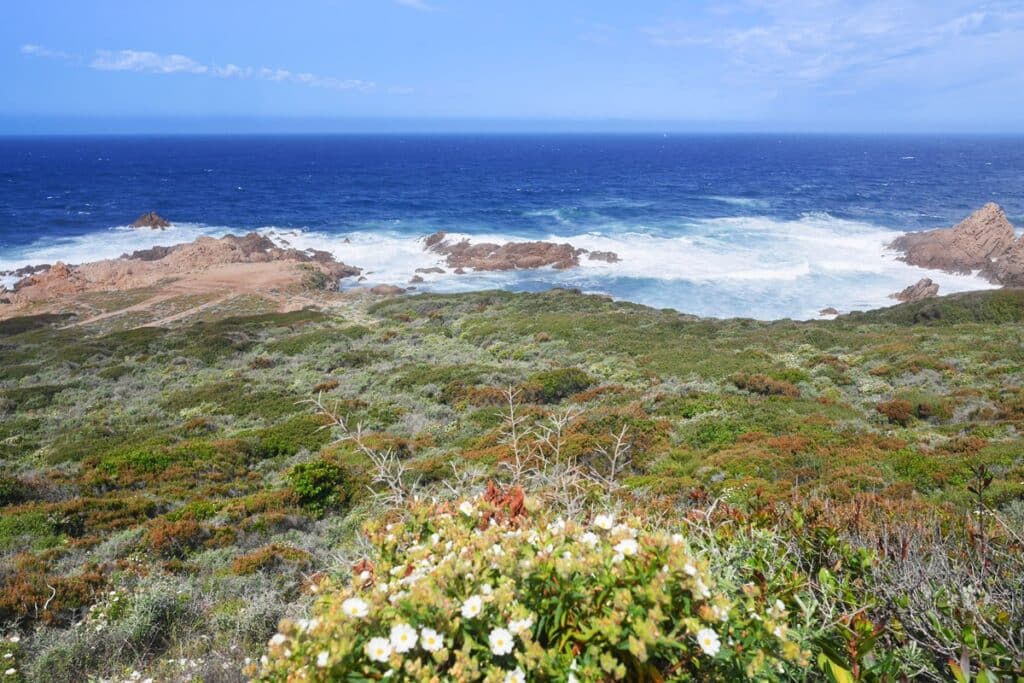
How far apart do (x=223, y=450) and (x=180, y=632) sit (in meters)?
7.45

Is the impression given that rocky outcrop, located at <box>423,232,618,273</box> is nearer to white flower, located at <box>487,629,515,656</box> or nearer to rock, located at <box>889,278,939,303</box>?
rock, located at <box>889,278,939,303</box>

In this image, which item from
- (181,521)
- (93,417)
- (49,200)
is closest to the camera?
(181,521)

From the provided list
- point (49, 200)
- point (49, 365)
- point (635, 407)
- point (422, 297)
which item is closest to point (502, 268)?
point (422, 297)

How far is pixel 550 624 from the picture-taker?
210 cm

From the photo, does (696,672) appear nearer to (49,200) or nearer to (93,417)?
(93,417)

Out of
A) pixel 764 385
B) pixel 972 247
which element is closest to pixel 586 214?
pixel 972 247

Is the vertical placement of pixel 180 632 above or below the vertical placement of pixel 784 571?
below

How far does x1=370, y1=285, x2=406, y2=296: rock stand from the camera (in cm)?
3766

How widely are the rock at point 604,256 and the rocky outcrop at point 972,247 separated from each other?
21.1m

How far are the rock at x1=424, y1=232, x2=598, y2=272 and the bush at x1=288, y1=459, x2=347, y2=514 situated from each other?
35498 mm

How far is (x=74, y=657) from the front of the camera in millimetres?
4387

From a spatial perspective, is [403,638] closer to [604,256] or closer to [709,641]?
[709,641]

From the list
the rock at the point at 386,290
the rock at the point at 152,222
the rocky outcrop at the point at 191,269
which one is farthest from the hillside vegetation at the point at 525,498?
the rock at the point at 152,222

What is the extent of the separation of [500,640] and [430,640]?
0.77ft
